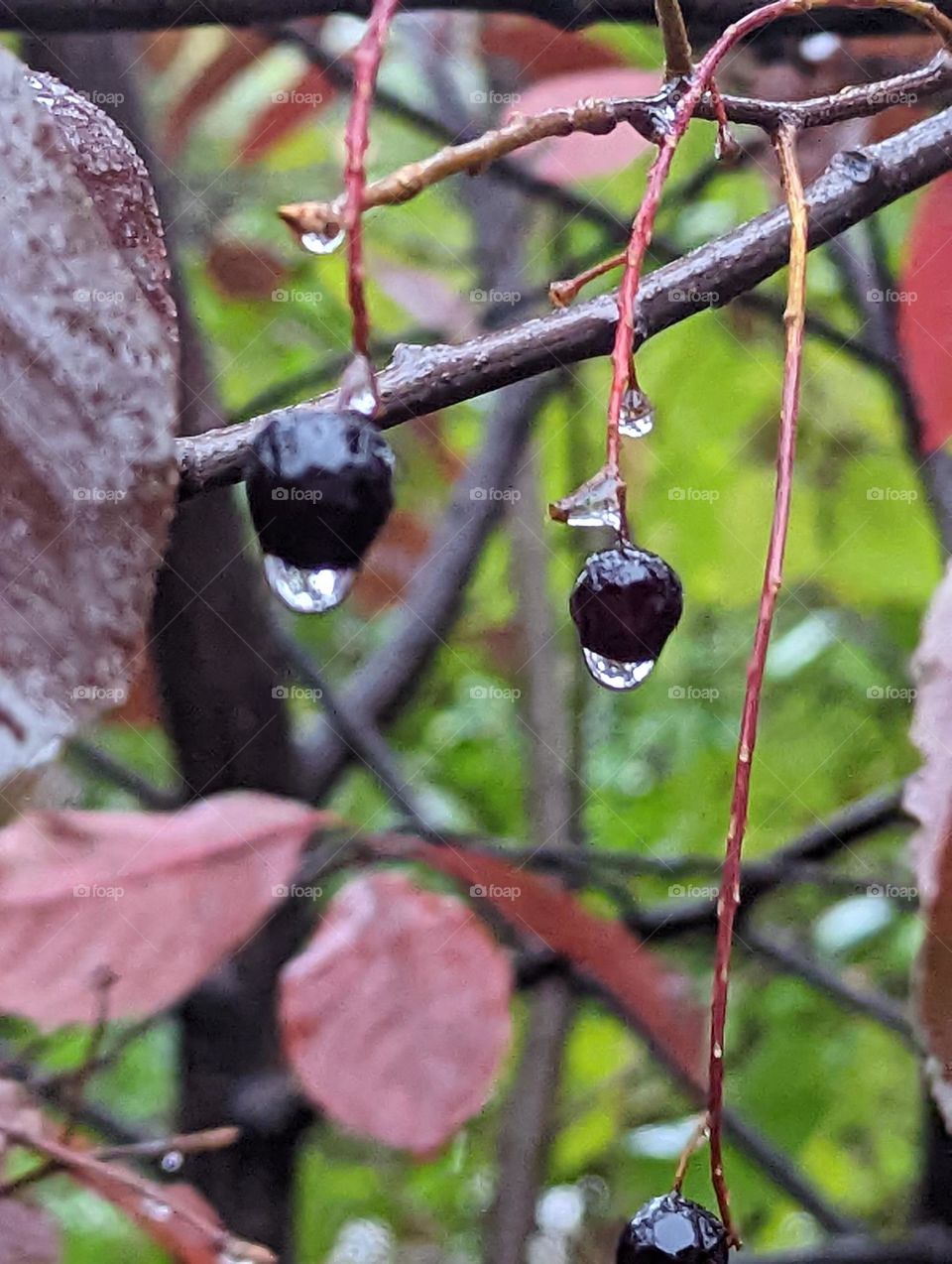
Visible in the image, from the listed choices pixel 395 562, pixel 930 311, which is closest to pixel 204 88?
pixel 395 562

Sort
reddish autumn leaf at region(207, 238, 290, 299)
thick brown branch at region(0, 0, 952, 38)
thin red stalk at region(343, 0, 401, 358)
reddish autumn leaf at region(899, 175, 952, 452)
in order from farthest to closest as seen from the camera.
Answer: reddish autumn leaf at region(207, 238, 290, 299)
reddish autumn leaf at region(899, 175, 952, 452)
thick brown branch at region(0, 0, 952, 38)
thin red stalk at region(343, 0, 401, 358)

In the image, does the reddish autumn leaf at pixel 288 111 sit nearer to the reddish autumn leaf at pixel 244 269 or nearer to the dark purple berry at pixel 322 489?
the reddish autumn leaf at pixel 244 269

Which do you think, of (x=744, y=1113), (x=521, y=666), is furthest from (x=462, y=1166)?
(x=521, y=666)

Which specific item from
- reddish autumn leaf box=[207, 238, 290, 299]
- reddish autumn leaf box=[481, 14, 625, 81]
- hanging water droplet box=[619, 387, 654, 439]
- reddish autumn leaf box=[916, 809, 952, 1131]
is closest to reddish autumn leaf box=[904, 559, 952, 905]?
reddish autumn leaf box=[916, 809, 952, 1131]

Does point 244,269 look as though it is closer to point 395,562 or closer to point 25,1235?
point 395,562

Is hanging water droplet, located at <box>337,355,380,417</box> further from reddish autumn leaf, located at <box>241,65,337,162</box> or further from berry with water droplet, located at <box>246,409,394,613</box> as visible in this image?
reddish autumn leaf, located at <box>241,65,337,162</box>

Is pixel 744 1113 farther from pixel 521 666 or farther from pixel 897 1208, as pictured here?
pixel 521 666
